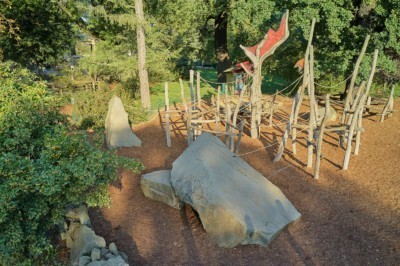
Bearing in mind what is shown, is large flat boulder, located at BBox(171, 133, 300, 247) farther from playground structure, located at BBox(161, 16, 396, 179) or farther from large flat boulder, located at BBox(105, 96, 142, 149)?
large flat boulder, located at BBox(105, 96, 142, 149)

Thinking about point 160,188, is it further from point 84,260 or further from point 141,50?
point 141,50

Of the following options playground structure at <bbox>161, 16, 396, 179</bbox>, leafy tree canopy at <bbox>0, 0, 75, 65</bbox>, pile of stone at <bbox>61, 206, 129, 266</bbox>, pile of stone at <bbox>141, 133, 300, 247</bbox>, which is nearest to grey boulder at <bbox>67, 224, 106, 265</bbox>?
pile of stone at <bbox>61, 206, 129, 266</bbox>

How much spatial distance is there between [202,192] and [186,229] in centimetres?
95

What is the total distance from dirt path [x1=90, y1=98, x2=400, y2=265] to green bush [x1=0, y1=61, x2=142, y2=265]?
1437 millimetres

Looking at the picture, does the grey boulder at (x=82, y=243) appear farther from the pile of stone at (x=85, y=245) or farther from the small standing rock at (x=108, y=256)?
the small standing rock at (x=108, y=256)

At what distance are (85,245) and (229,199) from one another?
2.46 meters

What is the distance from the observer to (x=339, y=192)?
22.7 feet

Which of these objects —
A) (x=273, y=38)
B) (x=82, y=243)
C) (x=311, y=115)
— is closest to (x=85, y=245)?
(x=82, y=243)

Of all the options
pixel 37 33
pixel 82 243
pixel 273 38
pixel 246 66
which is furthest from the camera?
pixel 37 33

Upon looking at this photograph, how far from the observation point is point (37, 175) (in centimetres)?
395

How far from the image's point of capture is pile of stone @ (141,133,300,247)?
530 cm

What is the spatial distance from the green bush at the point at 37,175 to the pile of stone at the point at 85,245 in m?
0.45

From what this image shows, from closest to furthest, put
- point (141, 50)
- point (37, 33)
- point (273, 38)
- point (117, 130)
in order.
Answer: point (273, 38) → point (117, 130) → point (141, 50) → point (37, 33)

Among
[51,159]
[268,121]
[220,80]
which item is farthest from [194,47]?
[51,159]
